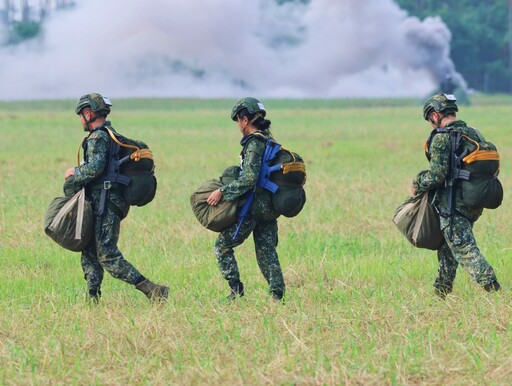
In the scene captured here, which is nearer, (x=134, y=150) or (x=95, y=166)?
(x=95, y=166)

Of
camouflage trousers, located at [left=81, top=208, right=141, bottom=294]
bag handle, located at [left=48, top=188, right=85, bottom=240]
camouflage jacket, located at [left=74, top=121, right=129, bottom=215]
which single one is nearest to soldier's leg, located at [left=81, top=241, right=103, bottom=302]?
camouflage trousers, located at [left=81, top=208, right=141, bottom=294]

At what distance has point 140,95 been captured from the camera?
210 ft

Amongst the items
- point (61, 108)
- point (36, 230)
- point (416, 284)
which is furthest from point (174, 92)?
point (416, 284)

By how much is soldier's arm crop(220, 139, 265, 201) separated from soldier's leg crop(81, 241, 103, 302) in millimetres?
1136

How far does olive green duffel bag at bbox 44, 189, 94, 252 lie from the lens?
833 cm

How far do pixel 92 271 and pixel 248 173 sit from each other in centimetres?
144

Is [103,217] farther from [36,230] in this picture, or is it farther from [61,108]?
[61,108]

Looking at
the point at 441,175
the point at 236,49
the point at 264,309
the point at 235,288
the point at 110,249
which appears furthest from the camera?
the point at 236,49

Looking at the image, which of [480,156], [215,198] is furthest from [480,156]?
[215,198]

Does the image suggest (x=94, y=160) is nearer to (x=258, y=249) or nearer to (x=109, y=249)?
(x=109, y=249)

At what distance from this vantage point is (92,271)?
28.0 ft

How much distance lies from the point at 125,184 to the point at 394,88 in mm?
41292

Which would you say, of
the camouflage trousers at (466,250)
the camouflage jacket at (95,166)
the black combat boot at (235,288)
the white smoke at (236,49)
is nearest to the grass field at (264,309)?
the black combat boot at (235,288)

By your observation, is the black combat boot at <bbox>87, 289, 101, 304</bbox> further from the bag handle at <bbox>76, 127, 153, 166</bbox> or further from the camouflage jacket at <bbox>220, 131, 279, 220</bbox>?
the camouflage jacket at <bbox>220, 131, 279, 220</bbox>
